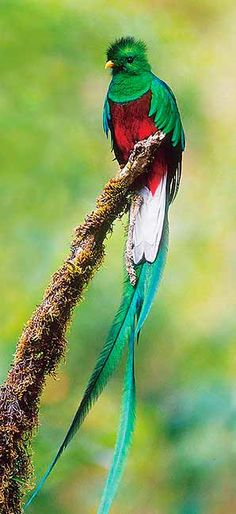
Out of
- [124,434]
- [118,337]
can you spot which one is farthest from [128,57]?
[124,434]

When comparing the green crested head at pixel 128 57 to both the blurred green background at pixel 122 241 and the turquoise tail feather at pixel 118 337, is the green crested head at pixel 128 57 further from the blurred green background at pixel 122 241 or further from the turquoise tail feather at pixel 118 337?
the turquoise tail feather at pixel 118 337

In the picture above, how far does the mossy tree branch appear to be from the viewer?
69.9 inches

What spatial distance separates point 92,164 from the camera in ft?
6.95

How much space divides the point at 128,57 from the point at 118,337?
0.73 m

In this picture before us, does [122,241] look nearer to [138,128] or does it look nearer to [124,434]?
[138,128]

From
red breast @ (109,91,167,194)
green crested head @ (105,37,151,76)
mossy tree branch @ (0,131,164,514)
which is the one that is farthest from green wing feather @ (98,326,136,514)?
green crested head @ (105,37,151,76)

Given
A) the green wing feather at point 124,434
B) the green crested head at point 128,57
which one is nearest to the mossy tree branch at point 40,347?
the green wing feather at point 124,434

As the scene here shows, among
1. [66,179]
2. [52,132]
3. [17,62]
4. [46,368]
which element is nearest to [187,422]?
[46,368]

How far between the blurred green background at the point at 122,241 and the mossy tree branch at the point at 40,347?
0.07 metres

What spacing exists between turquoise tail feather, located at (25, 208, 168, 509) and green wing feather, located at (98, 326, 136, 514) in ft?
0.09

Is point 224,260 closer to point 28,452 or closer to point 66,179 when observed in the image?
point 66,179

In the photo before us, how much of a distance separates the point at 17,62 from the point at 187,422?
1.07 m

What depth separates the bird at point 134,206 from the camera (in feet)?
6.24

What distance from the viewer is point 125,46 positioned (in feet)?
6.90
